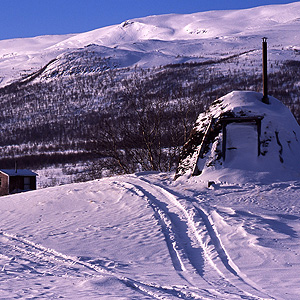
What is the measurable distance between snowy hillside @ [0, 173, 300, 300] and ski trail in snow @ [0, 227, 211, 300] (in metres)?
0.02

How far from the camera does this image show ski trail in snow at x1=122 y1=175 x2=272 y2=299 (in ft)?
22.3

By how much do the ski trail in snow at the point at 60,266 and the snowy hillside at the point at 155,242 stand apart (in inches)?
0.6

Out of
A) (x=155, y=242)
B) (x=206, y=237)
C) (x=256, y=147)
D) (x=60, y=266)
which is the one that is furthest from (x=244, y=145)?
(x=60, y=266)

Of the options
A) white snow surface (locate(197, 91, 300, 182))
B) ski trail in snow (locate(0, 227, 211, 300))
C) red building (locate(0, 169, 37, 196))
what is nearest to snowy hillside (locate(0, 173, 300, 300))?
ski trail in snow (locate(0, 227, 211, 300))

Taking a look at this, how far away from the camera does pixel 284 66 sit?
16212cm

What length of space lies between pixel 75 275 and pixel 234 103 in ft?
34.9

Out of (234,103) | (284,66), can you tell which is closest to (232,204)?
(234,103)

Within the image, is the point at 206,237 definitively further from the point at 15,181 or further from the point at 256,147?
the point at 15,181

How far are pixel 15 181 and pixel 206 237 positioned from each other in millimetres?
40924

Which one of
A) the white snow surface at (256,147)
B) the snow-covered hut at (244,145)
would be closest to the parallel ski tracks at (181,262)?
the white snow surface at (256,147)

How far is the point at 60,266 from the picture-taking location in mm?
7891

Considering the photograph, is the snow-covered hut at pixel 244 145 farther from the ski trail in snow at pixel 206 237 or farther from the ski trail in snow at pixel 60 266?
the ski trail in snow at pixel 60 266

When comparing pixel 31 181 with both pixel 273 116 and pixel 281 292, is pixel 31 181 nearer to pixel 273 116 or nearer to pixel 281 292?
pixel 273 116

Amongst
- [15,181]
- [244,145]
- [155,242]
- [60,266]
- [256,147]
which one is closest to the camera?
[60,266]
